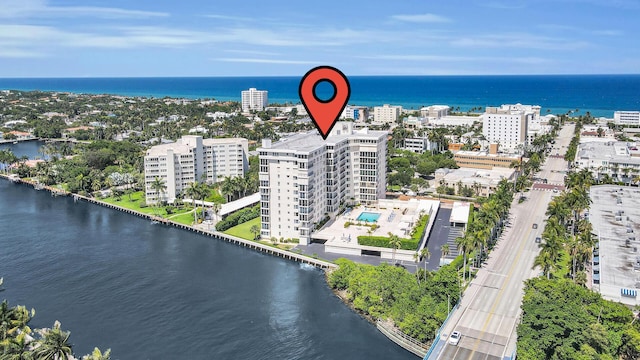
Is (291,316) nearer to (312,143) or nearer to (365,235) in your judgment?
(365,235)

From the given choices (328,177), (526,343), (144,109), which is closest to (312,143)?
(328,177)

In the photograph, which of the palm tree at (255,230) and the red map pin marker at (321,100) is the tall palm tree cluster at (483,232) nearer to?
the palm tree at (255,230)

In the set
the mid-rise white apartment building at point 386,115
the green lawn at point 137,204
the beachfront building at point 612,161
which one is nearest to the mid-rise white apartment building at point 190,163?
the green lawn at point 137,204

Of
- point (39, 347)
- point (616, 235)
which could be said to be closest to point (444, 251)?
point (616, 235)

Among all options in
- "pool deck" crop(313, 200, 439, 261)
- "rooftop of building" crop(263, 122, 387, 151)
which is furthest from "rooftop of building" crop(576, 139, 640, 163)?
"rooftop of building" crop(263, 122, 387, 151)

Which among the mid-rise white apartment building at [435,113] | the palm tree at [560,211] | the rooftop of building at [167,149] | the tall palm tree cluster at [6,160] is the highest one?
the mid-rise white apartment building at [435,113]

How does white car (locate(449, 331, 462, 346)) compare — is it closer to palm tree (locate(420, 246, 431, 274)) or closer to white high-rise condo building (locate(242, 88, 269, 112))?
palm tree (locate(420, 246, 431, 274))
